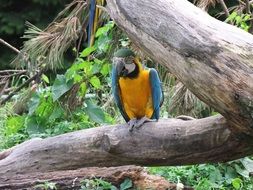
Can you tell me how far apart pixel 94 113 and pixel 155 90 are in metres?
0.94

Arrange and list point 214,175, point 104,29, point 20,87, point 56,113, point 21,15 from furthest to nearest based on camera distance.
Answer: point 21,15 → point 20,87 → point 56,113 → point 104,29 → point 214,175

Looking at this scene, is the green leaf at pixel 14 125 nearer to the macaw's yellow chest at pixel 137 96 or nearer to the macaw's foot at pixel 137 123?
the macaw's yellow chest at pixel 137 96

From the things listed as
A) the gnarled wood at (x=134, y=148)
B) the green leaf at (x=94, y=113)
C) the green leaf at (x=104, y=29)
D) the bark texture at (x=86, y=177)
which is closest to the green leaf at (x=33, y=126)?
the green leaf at (x=94, y=113)

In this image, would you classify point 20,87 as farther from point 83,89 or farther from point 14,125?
point 83,89

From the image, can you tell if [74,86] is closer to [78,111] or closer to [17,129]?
[78,111]

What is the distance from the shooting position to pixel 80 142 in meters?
2.35

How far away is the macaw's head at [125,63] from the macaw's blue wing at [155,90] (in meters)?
0.06

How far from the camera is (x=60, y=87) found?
328cm

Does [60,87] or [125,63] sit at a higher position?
[125,63]

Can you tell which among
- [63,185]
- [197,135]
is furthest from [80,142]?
[197,135]

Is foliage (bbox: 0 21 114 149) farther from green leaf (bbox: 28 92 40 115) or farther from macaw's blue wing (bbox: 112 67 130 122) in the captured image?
macaw's blue wing (bbox: 112 67 130 122)

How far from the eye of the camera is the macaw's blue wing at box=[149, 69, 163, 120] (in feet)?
7.80

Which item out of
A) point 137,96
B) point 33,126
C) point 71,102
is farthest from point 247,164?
point 33,126

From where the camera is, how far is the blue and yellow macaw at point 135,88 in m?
2.27
